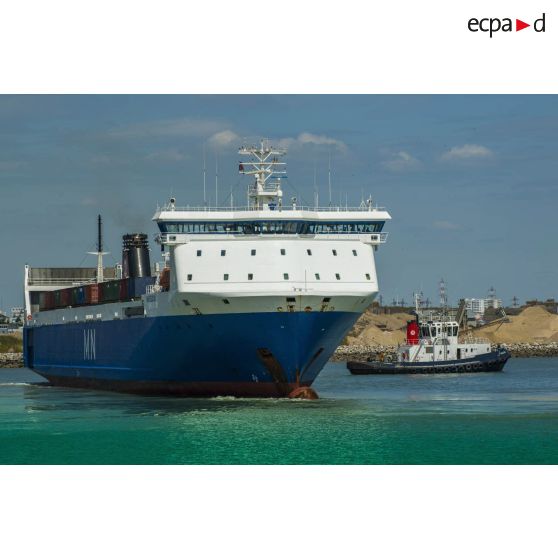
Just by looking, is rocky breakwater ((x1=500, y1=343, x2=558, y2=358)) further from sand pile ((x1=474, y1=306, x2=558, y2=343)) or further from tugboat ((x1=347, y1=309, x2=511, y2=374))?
tugboat ((x1=347, y1=309, x2=511, y2=374))

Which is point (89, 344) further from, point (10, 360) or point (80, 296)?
point (10, 360)

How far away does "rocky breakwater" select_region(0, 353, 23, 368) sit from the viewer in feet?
419

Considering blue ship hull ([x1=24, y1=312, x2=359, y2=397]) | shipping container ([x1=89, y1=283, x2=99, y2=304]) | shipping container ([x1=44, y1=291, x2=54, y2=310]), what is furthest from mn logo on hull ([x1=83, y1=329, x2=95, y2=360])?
shipping container ([x1=44, y1=291, x2=54, y2=310])

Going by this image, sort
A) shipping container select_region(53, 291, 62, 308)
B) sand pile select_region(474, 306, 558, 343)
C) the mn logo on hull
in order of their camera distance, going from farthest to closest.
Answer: sand pile select_region(474, 306, 558, 343) < shipping container select_region(53, 291, 62, 308) < the mn logo on hull

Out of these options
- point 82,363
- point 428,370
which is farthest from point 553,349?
point 82,363

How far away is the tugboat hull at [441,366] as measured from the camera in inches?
3442

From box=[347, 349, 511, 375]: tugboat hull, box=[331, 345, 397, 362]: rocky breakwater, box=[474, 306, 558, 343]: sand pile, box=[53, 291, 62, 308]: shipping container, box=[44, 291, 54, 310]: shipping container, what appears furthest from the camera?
box=[474, 306, 558, 343]: sand pile

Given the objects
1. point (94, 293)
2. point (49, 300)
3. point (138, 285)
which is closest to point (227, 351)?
point (138, 285)

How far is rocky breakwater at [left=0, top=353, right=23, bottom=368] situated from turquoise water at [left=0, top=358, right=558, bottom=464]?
235ft

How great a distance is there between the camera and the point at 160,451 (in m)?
34.8

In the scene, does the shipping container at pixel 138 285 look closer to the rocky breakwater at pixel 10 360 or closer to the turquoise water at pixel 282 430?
the turquoise water at pixel 282 430

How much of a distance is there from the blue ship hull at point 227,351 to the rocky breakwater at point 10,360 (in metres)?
74.5

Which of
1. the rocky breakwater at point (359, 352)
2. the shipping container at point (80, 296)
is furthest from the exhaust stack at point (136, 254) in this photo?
the rocky breakwater at point (359, 352)

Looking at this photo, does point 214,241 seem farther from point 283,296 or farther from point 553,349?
point 553,349
